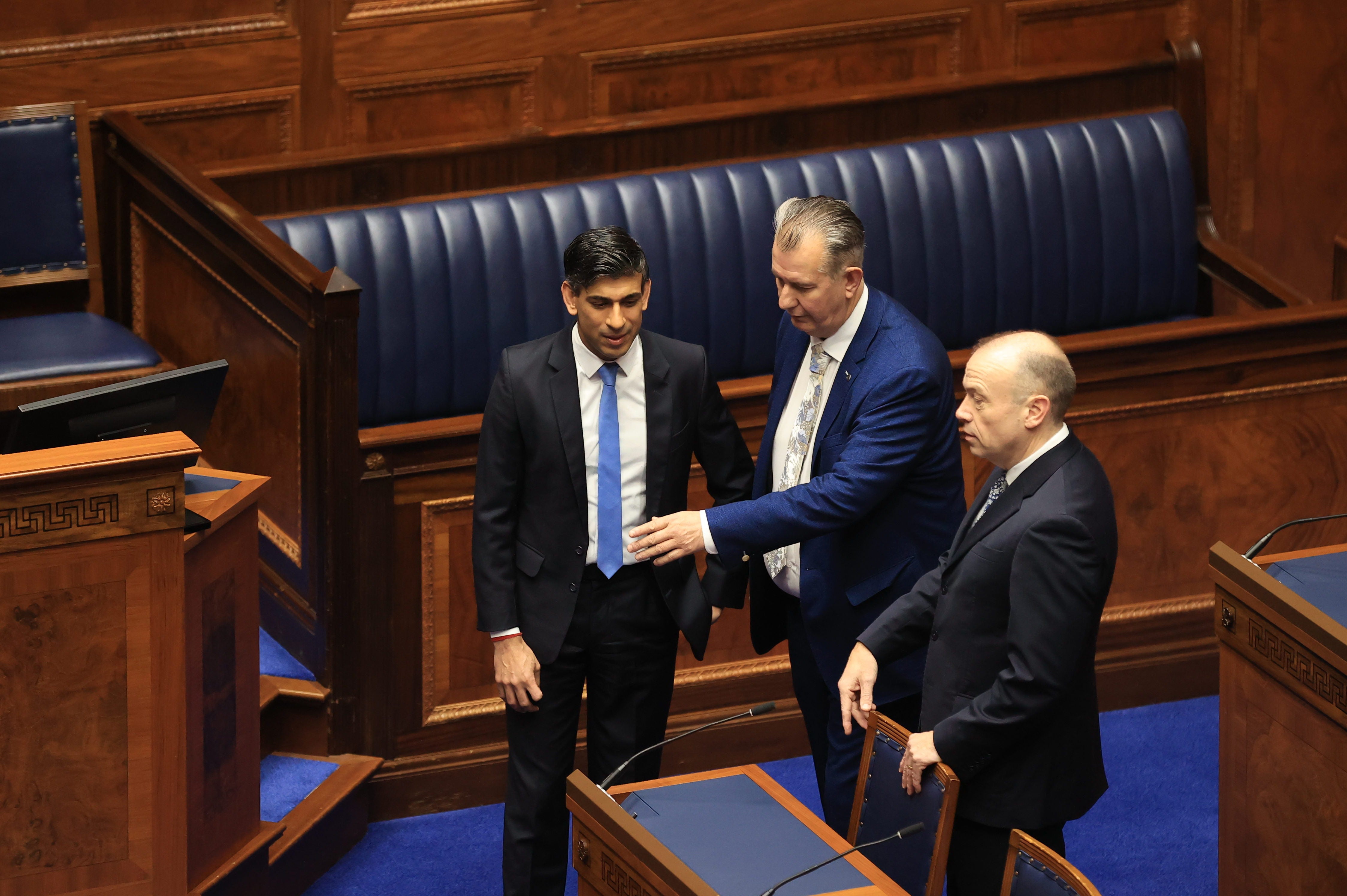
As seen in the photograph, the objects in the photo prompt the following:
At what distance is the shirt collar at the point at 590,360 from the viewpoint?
322 centimetres

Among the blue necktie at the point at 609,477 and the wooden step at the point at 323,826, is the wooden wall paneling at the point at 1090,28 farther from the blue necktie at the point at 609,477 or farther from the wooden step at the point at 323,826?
the wooden step at the point at 323,826

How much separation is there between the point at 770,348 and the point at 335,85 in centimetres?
145

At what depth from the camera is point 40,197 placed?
4.54 m

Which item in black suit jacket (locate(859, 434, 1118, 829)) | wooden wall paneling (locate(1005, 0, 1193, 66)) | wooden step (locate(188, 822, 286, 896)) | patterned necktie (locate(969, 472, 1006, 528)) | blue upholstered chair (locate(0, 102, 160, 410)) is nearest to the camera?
black suit jacket (locate(859, 434, 1118, 829))

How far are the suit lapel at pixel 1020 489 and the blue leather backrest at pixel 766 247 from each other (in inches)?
91.8

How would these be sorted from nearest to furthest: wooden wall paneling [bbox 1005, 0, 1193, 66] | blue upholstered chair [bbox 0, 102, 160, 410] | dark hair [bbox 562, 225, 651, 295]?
dark hair [bbox 562, 225, 651, 295], blue upholstered chair [bbox 0, 102, 160, 410], wooden wall paneling [bbox 1005, 0, 1193, 66]

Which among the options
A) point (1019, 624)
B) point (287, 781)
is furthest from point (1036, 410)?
point (287, 781)

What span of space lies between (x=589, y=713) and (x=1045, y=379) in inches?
46.5

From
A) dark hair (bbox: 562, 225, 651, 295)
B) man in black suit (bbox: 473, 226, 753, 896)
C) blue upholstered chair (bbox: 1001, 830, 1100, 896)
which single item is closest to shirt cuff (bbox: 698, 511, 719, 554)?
man in black suit (bbox: 473, 226, 753, 896)

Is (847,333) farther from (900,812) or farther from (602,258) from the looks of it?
(900,812)

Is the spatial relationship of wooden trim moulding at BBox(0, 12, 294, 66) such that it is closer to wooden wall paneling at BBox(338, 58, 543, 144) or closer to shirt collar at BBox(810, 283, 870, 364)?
wooden wall paneling at BBox(338, 58, 543, 144)

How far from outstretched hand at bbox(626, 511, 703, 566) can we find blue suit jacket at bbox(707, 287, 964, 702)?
0.12 feet

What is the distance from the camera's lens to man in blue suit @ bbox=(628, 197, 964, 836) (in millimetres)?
3111

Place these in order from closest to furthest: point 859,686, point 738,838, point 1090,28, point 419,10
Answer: point 738,838 < point 859,686 < point 419,10 < point 1090,28
